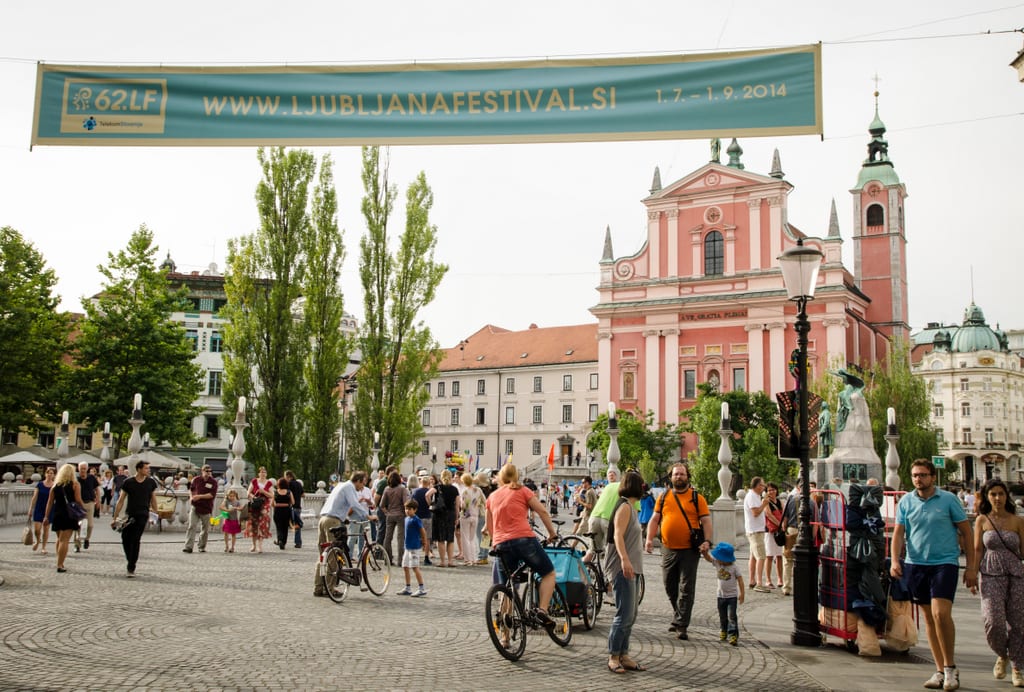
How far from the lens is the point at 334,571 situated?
11.6 m

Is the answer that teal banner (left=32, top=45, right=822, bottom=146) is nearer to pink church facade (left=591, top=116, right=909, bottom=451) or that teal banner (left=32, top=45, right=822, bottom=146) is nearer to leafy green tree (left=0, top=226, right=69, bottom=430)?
leafy green tree (left=0, top=226, right=69, bottom=430)

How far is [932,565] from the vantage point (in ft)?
24.6

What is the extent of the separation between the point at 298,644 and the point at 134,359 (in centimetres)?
3845

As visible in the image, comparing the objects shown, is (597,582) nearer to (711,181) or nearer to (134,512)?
(134,512)

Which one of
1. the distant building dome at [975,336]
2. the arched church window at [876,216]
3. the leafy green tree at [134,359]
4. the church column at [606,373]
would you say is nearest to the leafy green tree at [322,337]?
the leafy green tree at [134,359]

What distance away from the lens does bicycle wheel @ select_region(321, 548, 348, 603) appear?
11.5 m

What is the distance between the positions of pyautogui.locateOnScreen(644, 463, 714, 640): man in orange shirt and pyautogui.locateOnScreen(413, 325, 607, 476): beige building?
63.8 metres

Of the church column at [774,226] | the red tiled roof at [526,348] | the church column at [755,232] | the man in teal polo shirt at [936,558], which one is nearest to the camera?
the man in teal polo shirt at [936,558]

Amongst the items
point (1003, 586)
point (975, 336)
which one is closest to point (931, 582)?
point (1003, 586)

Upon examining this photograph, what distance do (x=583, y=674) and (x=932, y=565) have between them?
9.98 ft

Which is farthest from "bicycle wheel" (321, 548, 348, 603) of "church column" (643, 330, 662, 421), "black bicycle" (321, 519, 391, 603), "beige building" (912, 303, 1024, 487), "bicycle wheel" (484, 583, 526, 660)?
"beige building" (912, 303, 1024, 487)

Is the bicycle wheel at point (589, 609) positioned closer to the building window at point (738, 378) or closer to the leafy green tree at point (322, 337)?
the leafy green tree at point (322, 337)

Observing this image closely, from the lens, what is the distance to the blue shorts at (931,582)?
291 inches

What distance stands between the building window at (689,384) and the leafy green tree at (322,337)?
2688cm
